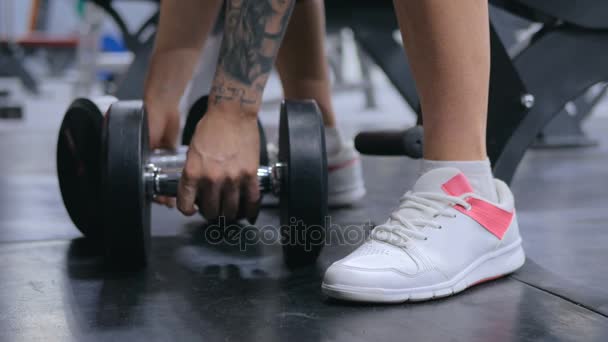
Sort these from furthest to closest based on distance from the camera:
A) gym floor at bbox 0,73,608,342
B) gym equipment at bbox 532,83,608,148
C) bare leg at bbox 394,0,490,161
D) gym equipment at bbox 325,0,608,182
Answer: gym equipment at bbox 532,83,608,148 → gym equipment at bbox 325,0,608,182 → bare leg at bbox 394,0,490,161 → gym floor at bbox 0,73,608,342

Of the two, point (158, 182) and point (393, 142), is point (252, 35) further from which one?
point (393, 142)

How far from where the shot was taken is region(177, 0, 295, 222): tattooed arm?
2.46ft

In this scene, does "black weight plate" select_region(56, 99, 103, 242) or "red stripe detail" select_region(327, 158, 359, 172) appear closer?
"black weight plate" select_region(56, 99, 103, 242)

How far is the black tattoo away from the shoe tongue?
0.23 meters

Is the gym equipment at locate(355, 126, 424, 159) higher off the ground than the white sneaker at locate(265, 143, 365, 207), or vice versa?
the gym equipment at locate(355, 126, 424, 159)

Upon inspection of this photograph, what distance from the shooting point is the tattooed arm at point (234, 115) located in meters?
0.75

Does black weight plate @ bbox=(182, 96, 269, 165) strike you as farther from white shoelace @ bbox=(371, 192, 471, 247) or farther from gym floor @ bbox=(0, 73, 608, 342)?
white shoelace @ bbox=(371, 192, 471, 247)

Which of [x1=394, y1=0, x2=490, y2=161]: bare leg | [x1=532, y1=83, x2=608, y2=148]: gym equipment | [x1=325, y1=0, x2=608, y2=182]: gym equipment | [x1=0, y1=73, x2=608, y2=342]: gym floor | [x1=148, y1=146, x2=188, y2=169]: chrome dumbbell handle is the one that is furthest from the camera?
[x1=532, y1=83, x2=608, y2=148]: gym equipment

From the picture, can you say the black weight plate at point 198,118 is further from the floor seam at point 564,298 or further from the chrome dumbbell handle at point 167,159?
the floor seam at point 564,298

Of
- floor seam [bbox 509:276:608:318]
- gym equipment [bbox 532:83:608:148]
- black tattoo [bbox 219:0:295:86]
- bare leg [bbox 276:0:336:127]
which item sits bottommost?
gym equipment [bbox 532:83:608:148]

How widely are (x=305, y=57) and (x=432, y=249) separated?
56cm

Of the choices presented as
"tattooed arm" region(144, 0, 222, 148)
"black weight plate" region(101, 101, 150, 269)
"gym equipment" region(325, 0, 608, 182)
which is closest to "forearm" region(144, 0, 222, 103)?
"tattooed arm" region(144, 0, 222, 148)

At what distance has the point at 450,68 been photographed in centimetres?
71

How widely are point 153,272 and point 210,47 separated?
141 cm
